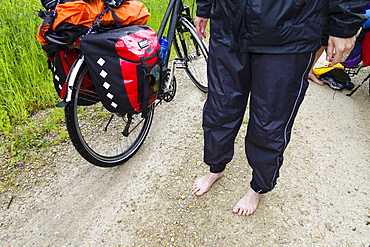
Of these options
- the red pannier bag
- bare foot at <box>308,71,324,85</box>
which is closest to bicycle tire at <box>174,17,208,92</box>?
bare foot at <box>308,71,324,85</box>

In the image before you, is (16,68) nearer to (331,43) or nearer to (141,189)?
(141,189)

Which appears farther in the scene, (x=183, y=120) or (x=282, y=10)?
(x=183, y=120)

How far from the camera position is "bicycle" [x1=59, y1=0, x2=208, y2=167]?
1955mm

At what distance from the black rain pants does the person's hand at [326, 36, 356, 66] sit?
4.1 inches

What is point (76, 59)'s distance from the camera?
1923 millimetres

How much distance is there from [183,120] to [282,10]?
1804mm

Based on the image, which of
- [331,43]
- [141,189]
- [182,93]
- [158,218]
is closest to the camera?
[331,43]

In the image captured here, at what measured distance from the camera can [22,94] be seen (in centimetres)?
307

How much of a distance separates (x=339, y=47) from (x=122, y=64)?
4.01 feet

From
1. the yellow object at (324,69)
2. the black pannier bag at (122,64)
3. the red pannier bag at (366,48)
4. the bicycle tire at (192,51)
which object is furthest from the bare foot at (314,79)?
the black pannier bag at (122,64)

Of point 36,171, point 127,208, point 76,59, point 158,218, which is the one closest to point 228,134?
point 158,218

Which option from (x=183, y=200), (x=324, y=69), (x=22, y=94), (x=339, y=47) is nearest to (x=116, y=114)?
(x=183, y=200)

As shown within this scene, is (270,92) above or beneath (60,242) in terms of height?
above

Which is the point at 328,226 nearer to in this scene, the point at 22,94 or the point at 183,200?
the point at 183,200
